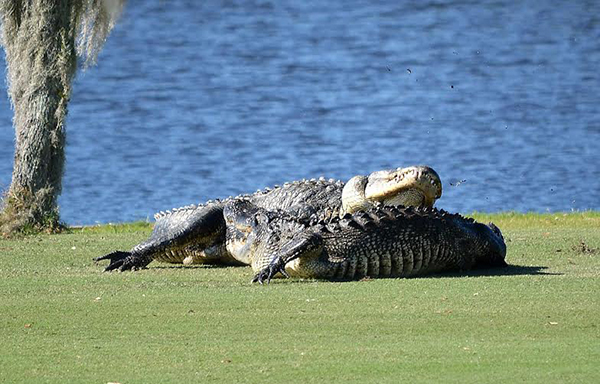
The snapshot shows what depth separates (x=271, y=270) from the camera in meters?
10.0

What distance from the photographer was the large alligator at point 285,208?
10898 mm

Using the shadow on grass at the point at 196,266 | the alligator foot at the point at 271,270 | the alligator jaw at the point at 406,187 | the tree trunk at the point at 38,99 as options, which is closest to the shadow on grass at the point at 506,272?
the alligator jaw at the point at 406,187

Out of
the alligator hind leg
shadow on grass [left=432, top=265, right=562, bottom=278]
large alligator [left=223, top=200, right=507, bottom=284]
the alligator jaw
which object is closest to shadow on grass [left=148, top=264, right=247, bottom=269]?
the alligator hind leg

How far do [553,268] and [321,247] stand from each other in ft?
6.35

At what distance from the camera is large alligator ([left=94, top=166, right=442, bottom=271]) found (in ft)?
35.8

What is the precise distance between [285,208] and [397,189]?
147cm

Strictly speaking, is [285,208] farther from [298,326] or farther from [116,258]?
[298,326]

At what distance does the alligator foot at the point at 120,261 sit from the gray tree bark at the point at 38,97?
2834mm

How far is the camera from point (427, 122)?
3550 centimetres

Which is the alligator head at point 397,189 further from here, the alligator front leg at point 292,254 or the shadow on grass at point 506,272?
the alligator front leg at point 292,254

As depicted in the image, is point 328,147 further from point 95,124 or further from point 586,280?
point 586,280

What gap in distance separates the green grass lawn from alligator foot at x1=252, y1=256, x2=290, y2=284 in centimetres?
9

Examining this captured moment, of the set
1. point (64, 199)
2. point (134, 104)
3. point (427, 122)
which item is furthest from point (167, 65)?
point (64, 199)

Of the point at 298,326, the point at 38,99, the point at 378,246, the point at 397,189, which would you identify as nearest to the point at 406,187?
the point at 397,189
